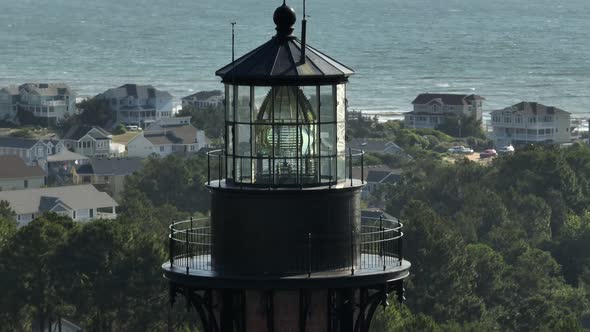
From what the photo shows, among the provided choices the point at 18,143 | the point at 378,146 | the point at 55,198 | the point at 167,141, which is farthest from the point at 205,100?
the point at 55,198

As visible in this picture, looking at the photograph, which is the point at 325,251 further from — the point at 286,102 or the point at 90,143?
the point at 90,143

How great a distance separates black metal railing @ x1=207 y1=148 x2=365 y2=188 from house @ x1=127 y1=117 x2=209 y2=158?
119887 millimetres

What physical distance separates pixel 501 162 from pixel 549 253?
2641 centimetres

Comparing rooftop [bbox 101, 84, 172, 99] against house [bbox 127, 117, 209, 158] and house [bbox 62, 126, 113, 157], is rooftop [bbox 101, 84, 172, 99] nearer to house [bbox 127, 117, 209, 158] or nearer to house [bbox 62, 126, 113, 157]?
house [bbox 127, 117, 209, 158]

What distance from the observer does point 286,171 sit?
570 inches

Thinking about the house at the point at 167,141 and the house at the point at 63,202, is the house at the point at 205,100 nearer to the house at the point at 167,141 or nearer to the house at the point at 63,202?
the house at the point at 167,141

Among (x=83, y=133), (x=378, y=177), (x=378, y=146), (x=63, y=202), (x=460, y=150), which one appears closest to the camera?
(x=63, y=202)

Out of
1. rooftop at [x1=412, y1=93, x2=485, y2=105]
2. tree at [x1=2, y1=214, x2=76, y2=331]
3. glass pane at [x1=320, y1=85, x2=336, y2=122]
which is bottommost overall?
tree at [x1=2, y1=214, x2=76, y2=331]

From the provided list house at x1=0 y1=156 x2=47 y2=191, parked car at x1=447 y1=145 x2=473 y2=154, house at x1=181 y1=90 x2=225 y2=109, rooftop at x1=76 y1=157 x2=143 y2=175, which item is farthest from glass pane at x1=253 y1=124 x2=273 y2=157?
house at x1=181 y1=90 x2=225 y2=109

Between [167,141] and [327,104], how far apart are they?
124032mm

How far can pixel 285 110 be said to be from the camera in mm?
14547

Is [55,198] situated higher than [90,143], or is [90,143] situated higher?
[90,143]

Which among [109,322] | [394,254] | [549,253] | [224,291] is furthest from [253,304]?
[549,253]

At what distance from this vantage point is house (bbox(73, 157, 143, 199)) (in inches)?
4535
